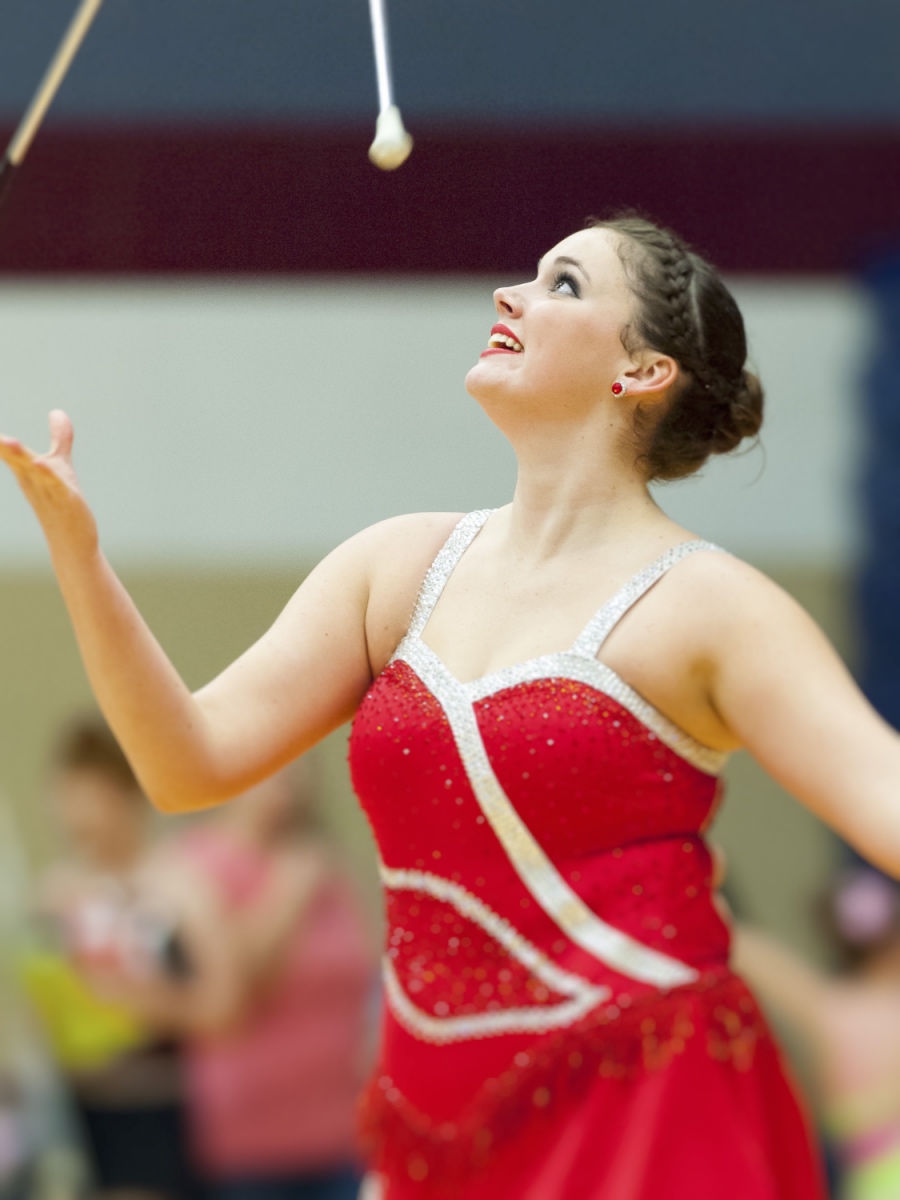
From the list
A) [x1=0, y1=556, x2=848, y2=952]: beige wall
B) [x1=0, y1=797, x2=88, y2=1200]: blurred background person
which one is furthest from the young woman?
[x1=0, y1=797, x2=88, y2=1200]: blurred background person

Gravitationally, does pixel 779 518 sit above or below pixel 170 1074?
above

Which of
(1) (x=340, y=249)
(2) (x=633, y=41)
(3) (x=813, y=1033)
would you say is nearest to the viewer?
(1) (x=340, y=249)

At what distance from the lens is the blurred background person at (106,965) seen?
9.85 ft

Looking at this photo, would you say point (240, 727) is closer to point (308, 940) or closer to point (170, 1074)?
point (308, 940)

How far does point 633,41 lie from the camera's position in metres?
2.11

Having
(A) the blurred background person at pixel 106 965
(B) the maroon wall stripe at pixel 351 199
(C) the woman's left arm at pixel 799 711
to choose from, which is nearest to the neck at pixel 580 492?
(C) the woman's left arm at pixel 799 711

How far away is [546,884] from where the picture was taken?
1449 millimetres

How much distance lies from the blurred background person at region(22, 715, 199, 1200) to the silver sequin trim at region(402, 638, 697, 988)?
1600 millimetres

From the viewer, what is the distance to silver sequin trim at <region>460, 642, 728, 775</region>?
1.46 metres

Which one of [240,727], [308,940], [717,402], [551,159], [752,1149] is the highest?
[551,159]

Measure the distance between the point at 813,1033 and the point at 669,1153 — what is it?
1.50 metres

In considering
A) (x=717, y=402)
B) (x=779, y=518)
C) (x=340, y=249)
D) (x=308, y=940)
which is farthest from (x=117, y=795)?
(x=717, y=402)

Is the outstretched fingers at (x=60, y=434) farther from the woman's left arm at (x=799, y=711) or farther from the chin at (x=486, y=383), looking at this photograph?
the woman's left arm at (x=799, y=711)

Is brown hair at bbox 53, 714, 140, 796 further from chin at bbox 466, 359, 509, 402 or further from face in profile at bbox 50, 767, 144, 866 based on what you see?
chin at bbox 466, 359, 509, 402
